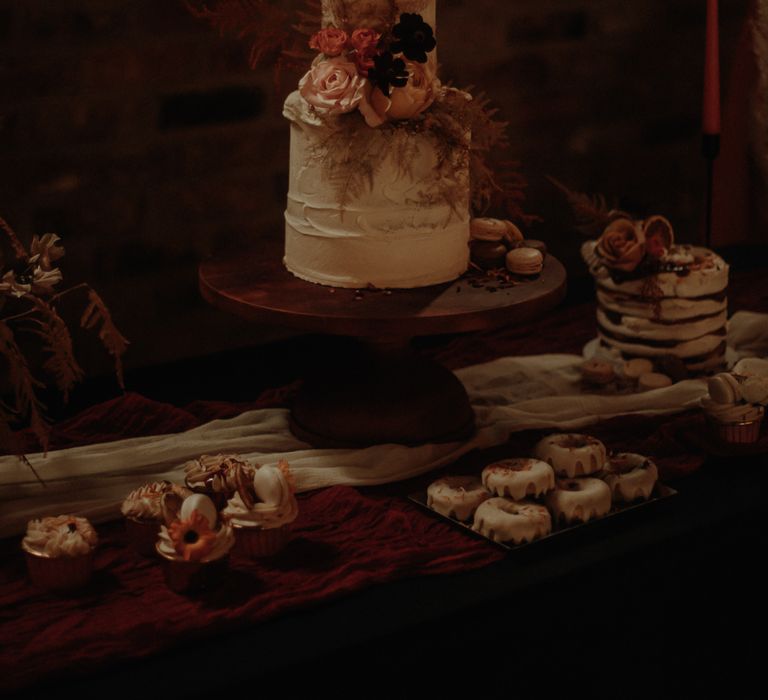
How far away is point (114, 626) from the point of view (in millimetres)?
1530

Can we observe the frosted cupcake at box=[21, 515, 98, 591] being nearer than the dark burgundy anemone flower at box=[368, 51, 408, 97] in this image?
Yes

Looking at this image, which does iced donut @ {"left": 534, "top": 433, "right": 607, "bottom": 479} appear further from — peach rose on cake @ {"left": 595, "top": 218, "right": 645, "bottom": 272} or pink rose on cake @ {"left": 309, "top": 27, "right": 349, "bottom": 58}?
pink rose on cake @ {"left": 309, "top": 27, "right": 349, "bottom": 58}

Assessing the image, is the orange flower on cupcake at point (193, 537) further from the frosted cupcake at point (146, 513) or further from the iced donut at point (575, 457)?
the iced donut at point (575, 457)

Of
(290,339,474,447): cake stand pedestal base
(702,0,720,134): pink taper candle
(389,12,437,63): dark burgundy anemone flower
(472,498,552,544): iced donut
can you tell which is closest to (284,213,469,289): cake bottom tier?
(290,339,474,447): cake stand pedestal base

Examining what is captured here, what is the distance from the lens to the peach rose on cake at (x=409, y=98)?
177 cm

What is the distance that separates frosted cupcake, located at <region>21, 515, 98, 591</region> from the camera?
1.59m

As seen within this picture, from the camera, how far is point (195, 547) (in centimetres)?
158

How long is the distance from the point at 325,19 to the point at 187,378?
80 cm

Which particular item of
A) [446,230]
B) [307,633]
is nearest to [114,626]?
[307,633]

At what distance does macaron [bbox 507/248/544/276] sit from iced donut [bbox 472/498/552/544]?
1.26ft

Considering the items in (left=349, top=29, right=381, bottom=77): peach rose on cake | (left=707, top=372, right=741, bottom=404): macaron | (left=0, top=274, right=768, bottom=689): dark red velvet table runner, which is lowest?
(left=0, top=274, right=768, bottom=689): dark red velvet table runner

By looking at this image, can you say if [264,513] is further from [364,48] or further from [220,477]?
[364,48]

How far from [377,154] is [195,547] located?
58cm

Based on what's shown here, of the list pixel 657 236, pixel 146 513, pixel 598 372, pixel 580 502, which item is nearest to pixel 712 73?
pixel 657 236
